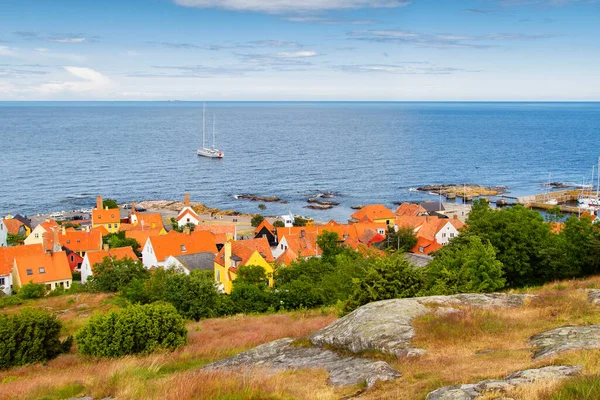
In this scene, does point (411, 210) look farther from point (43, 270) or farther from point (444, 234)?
point (43, 270)

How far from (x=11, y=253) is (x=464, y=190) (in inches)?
3366

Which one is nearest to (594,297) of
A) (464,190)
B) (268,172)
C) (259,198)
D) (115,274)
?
(115,274)

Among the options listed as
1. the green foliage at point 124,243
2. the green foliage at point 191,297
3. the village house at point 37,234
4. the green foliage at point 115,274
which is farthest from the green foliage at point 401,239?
the village house at point 37,234

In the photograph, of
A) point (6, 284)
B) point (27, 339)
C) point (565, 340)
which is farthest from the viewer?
point (6, 284)

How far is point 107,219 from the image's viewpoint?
8050 centimetres

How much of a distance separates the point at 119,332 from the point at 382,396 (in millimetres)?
15521

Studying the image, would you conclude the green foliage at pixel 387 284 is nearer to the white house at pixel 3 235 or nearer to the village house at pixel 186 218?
the village house at pixel 186 218

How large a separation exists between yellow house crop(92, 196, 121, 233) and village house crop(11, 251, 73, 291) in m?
21.5

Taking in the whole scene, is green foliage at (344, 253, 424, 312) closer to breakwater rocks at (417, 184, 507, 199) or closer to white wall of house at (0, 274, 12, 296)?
white wall of house at (0, 274, 12, 296)

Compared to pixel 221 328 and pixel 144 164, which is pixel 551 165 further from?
pixel 221 328

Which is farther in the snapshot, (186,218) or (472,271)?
(186,218)

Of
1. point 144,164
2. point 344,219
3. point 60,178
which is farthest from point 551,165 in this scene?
point 60,178

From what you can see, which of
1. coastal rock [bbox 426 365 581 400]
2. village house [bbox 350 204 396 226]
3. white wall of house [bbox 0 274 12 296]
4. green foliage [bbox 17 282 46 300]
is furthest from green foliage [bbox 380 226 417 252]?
coastal rock [bbox 426 365 581 400]

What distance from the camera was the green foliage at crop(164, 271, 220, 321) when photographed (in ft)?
117
